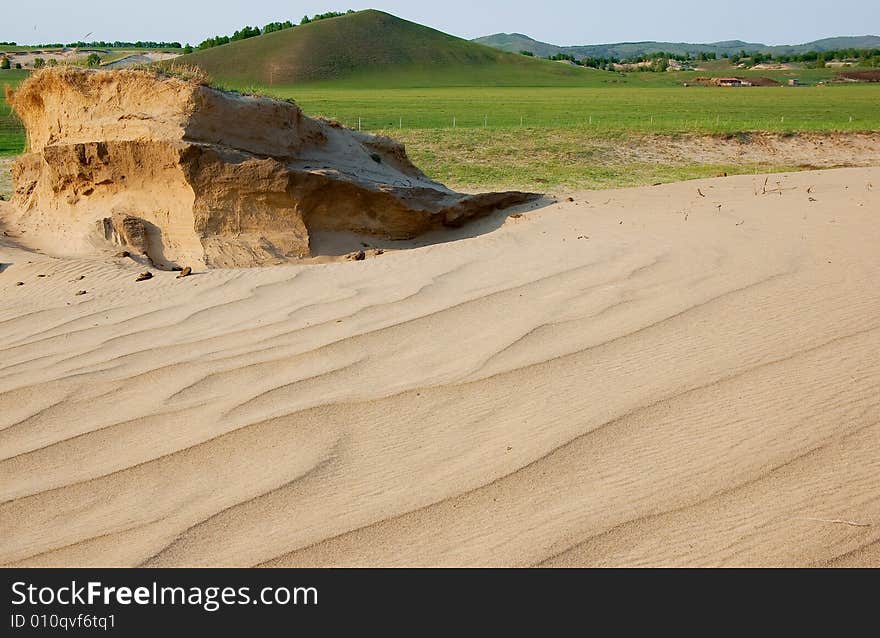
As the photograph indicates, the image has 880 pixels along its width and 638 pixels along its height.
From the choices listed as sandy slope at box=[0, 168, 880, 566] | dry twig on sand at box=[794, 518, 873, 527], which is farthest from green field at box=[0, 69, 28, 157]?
dry twig on sand at box=[794, 518, 873, 527]

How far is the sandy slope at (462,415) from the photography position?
7.59 ft

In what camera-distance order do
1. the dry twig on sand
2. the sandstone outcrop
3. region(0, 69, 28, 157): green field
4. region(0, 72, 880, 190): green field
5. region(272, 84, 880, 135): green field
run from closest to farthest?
the dry twig on sand
the sandstone outcrop
region(0, 72, 880, 190): green field
region(0, 69, 28, 157): green field
region(272, 84, 880, 135): green field

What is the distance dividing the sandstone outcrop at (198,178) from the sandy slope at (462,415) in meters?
2.03

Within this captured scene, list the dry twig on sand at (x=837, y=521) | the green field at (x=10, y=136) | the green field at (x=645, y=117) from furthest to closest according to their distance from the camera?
the green field at (x=645, y=117) → the green field at (x=10, y=136) → the dry twig on sand at (x=837, y=521)

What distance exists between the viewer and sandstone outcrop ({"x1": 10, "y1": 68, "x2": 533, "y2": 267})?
706 cm

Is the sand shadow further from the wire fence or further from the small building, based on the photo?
the small building

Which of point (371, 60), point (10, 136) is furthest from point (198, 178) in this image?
point (371, 60)

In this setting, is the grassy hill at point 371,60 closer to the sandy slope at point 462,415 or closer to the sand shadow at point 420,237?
the sand shadow at point 420,237

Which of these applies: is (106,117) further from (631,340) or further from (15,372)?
(631,340)

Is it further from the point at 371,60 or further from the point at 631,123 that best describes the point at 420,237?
the point at 371,60

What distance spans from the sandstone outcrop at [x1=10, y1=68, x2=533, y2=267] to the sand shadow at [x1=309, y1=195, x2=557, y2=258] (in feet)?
0.26

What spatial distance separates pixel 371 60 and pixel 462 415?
88.1m

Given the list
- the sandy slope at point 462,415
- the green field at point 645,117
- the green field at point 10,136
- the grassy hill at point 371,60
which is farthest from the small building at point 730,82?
the sandy slope at point 462,415
